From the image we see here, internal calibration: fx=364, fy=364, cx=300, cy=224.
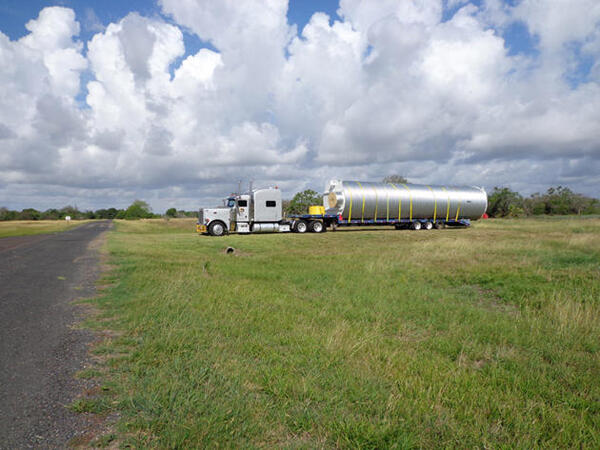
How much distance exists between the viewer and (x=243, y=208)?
29.5m

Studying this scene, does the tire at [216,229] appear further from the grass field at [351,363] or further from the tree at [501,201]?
the tree at [501,201]

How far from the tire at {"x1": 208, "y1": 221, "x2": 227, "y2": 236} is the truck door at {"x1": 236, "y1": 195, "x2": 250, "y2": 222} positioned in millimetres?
1423

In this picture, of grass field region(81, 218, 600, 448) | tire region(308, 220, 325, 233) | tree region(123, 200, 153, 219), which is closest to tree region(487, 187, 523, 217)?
tire region(308, 220, 325, 233)

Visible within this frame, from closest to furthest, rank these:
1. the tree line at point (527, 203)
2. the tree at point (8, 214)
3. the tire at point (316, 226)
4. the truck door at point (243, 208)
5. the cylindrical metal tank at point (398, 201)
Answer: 1. the truck door at point (243, 208)
2. the cylindrical metal tank at point (398, 201)
3. the tire at point (316, 226)
4. the tree line at point (527, 203)
5. the tree at point (8, 214)

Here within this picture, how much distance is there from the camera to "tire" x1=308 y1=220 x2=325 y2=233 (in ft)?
105

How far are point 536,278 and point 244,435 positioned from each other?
9785 millimetres

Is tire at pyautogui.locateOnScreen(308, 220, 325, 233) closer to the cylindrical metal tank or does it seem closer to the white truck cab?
the cylindrical metal tank

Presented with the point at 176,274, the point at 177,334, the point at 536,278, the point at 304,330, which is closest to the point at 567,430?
the point at 304,330

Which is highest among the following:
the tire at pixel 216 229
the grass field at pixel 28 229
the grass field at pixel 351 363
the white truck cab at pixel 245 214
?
the white truck cab at pixel 245 214

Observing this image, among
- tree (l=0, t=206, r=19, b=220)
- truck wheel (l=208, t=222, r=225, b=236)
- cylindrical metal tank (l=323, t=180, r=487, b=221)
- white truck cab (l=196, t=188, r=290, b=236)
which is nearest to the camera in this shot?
truck wheel (l=208, t=222, r=225, b=236)

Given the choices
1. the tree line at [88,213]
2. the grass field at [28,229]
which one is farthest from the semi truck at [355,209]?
the tree line at [88,213]

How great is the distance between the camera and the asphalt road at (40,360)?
3189 mm

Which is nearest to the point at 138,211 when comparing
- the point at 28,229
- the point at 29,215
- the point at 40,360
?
the point at 29,215

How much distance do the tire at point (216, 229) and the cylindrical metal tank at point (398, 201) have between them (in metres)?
9.46
